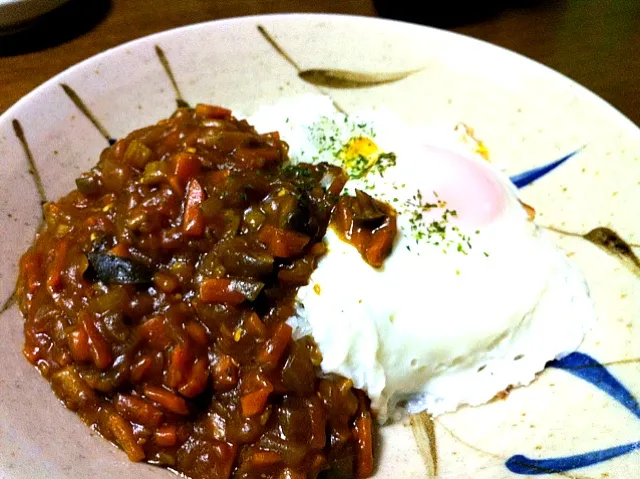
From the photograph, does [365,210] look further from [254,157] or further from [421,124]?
[421,124]

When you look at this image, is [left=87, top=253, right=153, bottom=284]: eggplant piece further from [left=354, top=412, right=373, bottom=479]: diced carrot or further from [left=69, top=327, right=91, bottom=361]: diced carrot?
[left=354, top=412, right=373, bottom=479]: diced carrot

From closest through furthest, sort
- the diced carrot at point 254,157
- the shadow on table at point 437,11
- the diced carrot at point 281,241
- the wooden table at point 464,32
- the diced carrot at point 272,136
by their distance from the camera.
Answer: the diced carrot at point 281,241 < the diced carrot at point 254,157 < the diced carrot at point 272,136 < the wooden table at point 464,32 < the shadow on table at point 437,11

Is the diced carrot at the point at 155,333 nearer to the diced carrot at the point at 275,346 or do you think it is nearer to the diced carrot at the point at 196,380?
the diced carrot at the point at 196,380

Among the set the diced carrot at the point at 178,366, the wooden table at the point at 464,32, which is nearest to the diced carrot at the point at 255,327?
the diced carrot at the point at 178,366

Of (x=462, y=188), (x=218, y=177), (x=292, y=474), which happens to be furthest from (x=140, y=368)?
(x=462, y=188)

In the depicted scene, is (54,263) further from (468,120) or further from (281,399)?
(468,120)

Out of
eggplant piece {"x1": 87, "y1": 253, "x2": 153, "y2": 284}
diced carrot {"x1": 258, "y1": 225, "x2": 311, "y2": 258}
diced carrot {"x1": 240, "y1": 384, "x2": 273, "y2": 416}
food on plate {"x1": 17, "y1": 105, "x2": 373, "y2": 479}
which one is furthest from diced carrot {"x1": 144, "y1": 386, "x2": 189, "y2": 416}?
diced carrot {"x1": 258, "y1": 225, "x2": 311, "y2": 258}

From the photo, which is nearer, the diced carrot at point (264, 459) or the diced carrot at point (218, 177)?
the diced carrot at point (264, 459)
